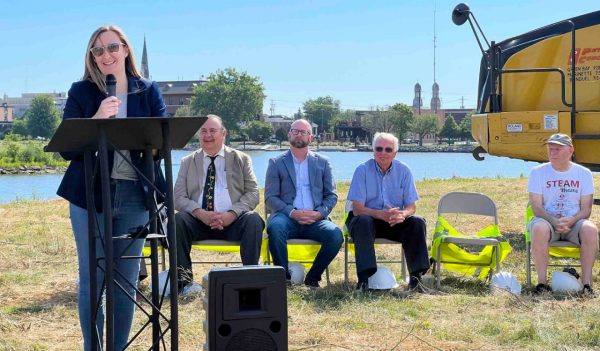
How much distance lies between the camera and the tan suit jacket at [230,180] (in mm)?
6199

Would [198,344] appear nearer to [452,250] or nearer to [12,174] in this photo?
[452,250]

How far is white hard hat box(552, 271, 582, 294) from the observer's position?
5648 millimetres

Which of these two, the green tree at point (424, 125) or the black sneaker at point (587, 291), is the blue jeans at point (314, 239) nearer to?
the black sneaker at point (587, 291)

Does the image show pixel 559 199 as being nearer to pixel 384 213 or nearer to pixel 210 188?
pixel 384 213

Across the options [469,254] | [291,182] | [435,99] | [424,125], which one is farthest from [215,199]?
[435,99]

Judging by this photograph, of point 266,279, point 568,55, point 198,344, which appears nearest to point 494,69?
point 568,55

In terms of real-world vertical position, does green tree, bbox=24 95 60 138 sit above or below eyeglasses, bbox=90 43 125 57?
above

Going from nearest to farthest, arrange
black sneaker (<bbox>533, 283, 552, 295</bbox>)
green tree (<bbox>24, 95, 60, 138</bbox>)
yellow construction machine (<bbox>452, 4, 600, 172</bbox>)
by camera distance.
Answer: black sneaker (<bbox>533, 283, 552, 295</bbox>) < yellow construction machine (<bbox>452, 4, 600, 172</bbox>) < green tree (<bbox>24, 95, 60, 138</bbox>)

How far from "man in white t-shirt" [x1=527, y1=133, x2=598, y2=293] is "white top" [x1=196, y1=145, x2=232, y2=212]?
247 cm

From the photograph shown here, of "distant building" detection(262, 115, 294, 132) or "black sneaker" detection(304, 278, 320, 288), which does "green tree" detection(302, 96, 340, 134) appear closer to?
"distant building" detection(262, 115, 294, 132)

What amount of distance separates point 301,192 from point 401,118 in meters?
94.3

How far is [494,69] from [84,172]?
18.7 feet

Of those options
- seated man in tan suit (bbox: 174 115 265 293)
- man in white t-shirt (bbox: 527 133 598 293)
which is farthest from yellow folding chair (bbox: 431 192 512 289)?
seated man in tan suit (bbox: 174 115 265 293)

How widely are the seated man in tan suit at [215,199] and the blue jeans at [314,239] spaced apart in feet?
0.50
